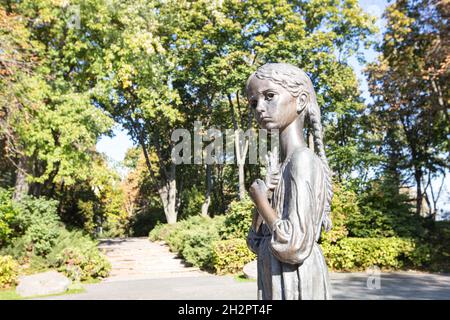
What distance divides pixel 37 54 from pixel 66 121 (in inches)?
143

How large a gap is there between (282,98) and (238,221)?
13479mm

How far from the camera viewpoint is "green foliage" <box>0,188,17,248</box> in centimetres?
1270

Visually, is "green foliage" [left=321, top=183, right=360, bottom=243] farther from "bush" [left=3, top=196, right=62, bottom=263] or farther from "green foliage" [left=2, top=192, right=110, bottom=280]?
"bush" [left=3, top=196, right=62, bottom=263]

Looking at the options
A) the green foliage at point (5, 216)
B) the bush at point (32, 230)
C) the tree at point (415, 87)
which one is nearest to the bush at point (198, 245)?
the bush at point (32, 230)

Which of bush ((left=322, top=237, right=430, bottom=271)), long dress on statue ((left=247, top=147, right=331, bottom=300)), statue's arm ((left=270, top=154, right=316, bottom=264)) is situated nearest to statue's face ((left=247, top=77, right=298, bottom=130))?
long dress on statue ((left=247, top=147, right=331, bottom=300))

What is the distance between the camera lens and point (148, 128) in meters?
26.4

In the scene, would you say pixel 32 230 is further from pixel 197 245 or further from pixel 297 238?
pixel 297 238

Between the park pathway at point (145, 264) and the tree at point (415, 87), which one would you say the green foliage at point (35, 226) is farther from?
the tree at point (415, 87)

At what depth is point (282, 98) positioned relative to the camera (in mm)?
2658

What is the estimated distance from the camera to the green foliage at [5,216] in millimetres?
12695

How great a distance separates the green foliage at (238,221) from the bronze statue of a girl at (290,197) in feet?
41.8

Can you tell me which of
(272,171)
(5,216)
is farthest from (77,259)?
(272,171)

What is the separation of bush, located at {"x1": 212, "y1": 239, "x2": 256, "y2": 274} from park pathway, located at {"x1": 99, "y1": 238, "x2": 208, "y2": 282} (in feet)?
2.54
